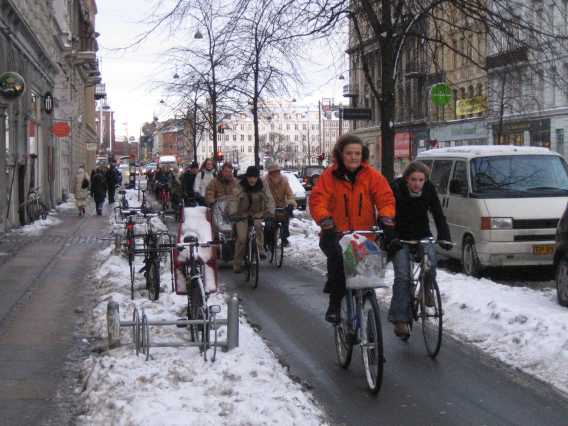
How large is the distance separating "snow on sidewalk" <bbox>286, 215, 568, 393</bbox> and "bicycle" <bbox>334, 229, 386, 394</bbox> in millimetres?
1406

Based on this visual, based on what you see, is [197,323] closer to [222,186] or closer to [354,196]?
[354,196]

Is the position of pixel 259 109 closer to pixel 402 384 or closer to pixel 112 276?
pixel 112 276

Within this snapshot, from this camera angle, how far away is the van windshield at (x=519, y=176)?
45.2ft

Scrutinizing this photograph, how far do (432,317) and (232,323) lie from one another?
6.03 feet

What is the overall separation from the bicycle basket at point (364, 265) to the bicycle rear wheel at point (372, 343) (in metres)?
0.13

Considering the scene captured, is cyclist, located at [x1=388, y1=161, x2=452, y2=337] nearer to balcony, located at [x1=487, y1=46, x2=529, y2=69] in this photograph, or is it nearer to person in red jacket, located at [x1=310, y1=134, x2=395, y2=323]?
person in red jacket, located at [x1=310, y1=134, x2=395, y2=323]

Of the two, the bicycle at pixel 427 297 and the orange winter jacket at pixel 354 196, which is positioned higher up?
the orange winter jacket at pixel 354 196

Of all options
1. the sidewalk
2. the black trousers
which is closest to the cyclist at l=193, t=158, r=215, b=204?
the sidewalk

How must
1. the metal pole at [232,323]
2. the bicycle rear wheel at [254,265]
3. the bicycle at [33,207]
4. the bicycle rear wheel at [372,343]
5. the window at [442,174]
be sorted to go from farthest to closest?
1. the bicycle at [33,207]
2. the window at [442,174]
3. the bicycle rear wheel at [254,265]
4. the metal pole at [232,323]
5. the bicycle rear wheel at [372,343]

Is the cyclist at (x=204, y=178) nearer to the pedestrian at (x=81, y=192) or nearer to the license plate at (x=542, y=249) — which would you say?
the license plate at (x=542, y=249)

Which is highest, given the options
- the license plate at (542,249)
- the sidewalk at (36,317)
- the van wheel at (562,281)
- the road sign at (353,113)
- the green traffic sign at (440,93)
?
the green traffic sign at (440,93)

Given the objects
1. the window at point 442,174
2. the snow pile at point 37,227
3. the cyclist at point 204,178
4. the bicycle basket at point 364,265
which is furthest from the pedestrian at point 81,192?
the bicycle basket at point 364,265

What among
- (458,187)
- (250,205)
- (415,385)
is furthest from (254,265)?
(415,385)

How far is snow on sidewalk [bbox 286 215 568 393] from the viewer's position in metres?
7.58
